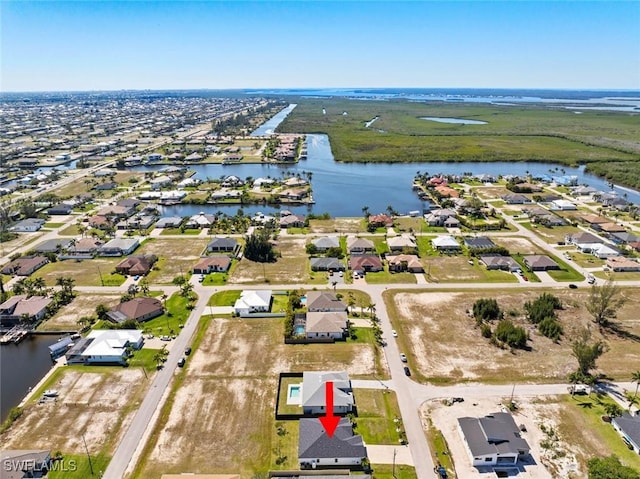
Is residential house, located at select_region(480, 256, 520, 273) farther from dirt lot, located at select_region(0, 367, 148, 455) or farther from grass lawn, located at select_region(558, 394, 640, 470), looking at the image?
dirt lot, located at select_region(0, 367, 148, 455)

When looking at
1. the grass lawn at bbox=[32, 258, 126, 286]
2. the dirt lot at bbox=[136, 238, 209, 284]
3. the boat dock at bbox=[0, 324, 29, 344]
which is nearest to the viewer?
the boat dock at bbox=[0, 324, 29, 344]

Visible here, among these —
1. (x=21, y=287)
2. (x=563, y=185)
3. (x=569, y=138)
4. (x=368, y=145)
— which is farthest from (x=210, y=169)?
(x=569, y=138)

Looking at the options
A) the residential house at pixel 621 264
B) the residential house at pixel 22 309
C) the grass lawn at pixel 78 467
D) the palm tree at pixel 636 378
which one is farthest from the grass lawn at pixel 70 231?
the residential house at pixel 621 264

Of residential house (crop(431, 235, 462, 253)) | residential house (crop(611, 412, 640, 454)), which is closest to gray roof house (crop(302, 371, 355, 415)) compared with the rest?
residential house (crop(611, 412, 640, 454))

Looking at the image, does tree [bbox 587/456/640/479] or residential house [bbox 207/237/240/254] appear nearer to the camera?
tree [bbox 587/456/640/479]

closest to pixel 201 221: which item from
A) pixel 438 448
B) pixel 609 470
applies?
pixel 438 448
